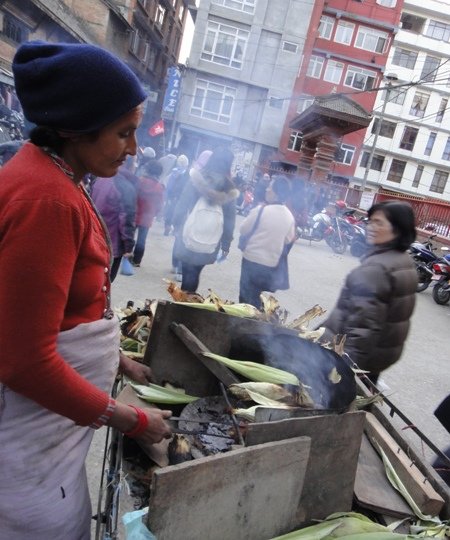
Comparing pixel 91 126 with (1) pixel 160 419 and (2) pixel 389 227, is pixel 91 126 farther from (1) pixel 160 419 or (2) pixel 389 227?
(2) pixel 389 227

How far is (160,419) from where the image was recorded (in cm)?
136

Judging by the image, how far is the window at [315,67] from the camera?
Answer: 31536 mm

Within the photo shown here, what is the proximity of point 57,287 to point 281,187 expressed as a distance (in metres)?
3.94

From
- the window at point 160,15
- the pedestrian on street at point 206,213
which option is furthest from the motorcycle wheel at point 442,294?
the window at point 160,15

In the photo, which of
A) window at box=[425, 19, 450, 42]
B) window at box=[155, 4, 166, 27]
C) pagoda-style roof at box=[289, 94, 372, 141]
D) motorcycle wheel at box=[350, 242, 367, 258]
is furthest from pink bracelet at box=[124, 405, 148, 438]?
window at box=[425, 19, 450, 42]

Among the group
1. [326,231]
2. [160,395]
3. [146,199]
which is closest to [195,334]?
[160,395]

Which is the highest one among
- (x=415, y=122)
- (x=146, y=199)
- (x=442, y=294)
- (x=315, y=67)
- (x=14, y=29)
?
(x=315, y=67)

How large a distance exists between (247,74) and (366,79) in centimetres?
951

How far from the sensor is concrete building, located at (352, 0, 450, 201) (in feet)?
122

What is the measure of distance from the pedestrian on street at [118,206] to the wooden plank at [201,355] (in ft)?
8.83

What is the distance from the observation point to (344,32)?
3195 cm

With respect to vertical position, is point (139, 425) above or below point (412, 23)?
below

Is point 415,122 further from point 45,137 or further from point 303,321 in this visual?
point 45,137

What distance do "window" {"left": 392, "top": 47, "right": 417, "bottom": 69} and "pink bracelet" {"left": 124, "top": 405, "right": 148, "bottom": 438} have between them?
4373 cm
